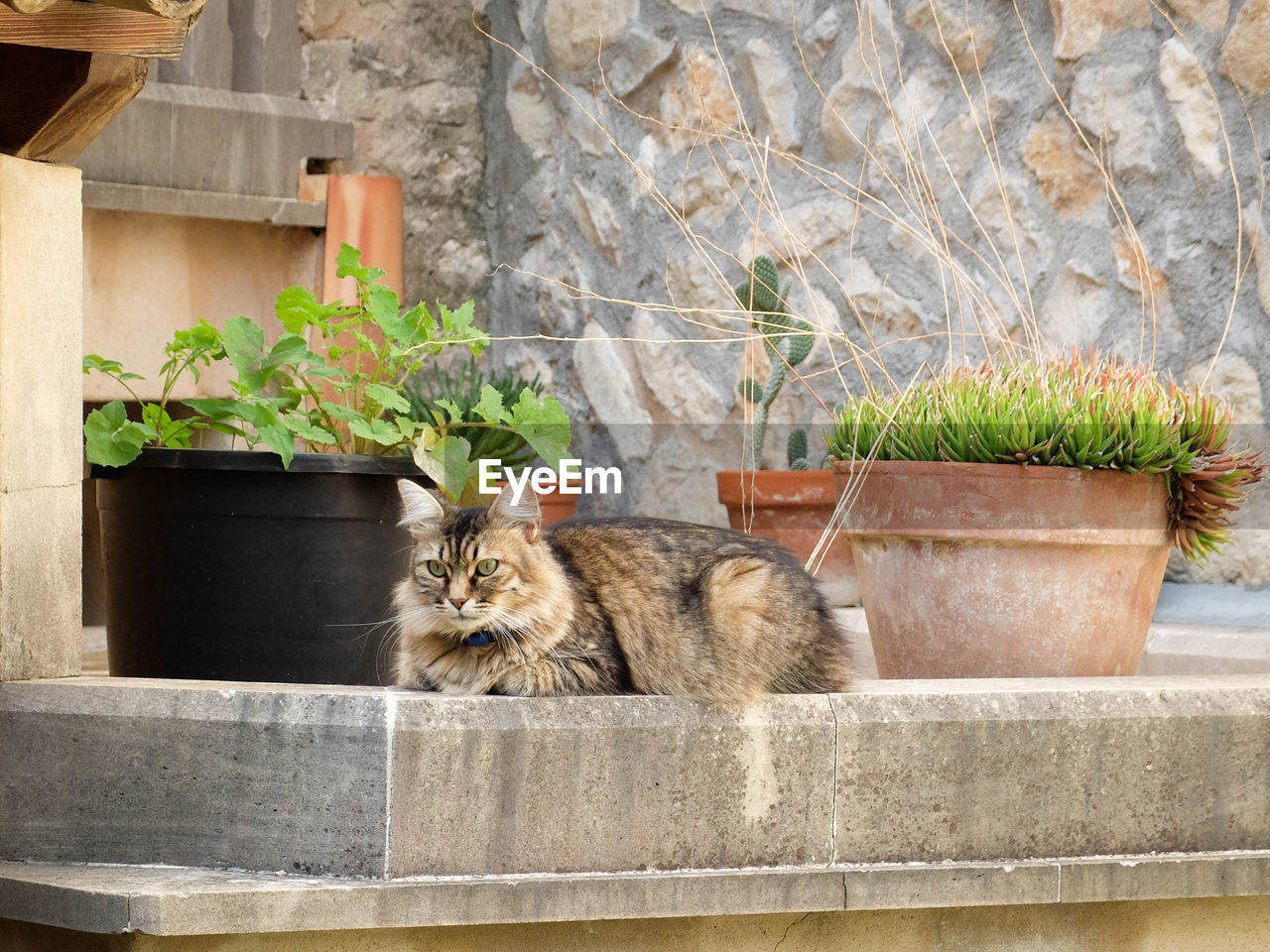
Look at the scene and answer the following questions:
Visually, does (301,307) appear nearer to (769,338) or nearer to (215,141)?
(215,141)

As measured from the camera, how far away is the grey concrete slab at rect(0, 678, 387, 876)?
2215 millimetres

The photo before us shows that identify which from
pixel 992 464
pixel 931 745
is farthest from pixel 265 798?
pixel 992 464

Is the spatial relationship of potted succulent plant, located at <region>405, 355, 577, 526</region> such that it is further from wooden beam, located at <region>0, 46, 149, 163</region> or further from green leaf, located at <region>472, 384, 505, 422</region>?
wooden beam, located at <region>0, 46, 149, 163</region>

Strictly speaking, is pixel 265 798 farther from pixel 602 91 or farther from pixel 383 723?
pixel 602 91

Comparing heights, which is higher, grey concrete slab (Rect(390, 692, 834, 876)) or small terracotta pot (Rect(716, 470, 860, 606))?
small terracotta pot (Rect(716, 470, 860, 606))

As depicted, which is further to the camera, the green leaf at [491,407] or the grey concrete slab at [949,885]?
the green leaf at [491,407]

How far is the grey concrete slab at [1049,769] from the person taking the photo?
245 centimetres

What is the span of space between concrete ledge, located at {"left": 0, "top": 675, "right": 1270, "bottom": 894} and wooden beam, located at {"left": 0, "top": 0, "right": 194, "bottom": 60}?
99 centimetres

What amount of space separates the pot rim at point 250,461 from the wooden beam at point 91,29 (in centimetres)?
77

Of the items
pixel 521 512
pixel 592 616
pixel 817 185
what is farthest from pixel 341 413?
pixel 817 185

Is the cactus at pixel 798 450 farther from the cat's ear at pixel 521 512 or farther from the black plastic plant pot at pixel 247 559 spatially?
the cat's ear at pixel 521 512

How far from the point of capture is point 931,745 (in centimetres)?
246

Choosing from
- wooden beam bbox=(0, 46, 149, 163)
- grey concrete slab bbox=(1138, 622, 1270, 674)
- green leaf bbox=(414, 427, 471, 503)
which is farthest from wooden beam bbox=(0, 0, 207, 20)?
grey concrete slab bbox=(1138, 622, 1270, 674)

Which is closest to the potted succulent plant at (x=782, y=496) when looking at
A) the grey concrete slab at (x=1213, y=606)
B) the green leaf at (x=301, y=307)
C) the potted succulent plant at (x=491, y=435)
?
the potted succulent plant at (x=491, y=435)
